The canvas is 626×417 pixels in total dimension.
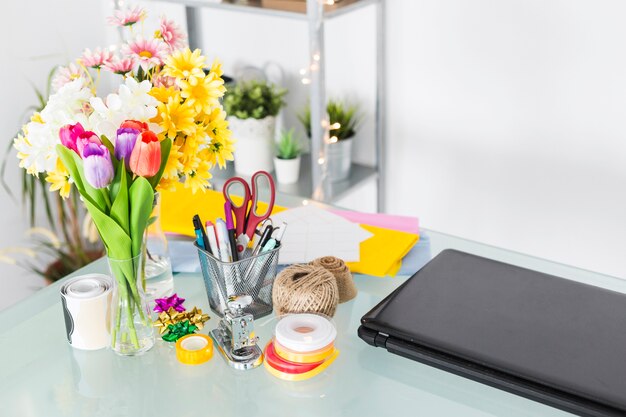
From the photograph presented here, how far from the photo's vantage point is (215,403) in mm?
1090

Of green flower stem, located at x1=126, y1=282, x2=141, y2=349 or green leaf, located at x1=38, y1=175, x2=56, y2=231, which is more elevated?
green flower stem, located at x1=126, y1=282, x2=141, y2=349

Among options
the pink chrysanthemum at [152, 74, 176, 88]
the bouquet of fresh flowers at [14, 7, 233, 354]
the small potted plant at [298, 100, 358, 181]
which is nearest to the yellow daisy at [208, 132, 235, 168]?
the bouquet of fresh flowers at [14, 7, 233, 354]

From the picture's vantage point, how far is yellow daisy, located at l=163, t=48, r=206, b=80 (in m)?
1.17

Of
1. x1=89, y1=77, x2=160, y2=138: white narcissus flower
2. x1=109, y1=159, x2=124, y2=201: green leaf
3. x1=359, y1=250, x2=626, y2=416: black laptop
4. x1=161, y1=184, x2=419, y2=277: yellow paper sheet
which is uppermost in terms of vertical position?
x1=89, y1=77, x2=160, y2=138: white narcissus flower

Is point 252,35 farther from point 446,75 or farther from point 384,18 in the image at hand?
point 446,75

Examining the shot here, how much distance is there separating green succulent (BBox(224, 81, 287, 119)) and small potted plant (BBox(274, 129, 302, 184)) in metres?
0.09

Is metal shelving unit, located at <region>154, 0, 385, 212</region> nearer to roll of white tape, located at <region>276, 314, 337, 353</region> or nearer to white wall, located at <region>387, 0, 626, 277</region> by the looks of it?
white wall, located at <region>387, 0, 626, 277</region>

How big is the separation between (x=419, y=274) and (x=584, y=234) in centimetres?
117

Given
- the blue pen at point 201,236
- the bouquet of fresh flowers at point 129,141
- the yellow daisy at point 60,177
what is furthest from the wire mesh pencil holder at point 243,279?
the yellow daisy at point 60,177

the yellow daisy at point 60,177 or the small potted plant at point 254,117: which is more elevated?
the yellow daisy at point 60,177

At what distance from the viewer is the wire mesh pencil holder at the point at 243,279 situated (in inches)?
48.4

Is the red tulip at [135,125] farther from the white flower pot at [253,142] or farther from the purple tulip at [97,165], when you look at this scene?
the white flower pot at [253,142]

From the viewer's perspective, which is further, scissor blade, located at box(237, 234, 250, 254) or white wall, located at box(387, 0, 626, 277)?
white wall, located at box(387, 0, 626, 277)

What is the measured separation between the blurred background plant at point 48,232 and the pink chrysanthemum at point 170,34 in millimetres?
1522
